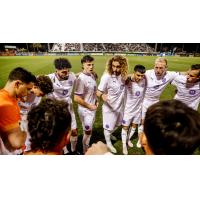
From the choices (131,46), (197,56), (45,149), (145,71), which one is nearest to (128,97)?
(145,71)

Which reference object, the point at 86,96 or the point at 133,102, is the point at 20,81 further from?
the point at 133,102

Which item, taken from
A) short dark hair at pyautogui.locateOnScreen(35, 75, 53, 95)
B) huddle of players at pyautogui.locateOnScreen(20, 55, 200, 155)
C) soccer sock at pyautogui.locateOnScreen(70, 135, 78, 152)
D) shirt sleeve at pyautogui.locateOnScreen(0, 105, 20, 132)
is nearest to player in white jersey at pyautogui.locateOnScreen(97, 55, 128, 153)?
huddle of players at pyautogui.locateOnScreen(20, 55, 200, 155)

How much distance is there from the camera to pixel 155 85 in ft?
9.07

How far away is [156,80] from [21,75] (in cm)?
163

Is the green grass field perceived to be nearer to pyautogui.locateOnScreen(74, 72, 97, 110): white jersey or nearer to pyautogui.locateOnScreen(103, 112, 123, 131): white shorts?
pyautogui.locateOnScreen(74, 72, 97, 110): white jersey

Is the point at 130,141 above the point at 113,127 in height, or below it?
below

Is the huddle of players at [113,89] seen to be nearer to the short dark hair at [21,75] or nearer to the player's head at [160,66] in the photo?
the player's head at [160,66]

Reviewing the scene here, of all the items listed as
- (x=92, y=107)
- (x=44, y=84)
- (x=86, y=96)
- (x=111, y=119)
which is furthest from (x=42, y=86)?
(x=111, y=119)

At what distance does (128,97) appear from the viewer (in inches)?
113

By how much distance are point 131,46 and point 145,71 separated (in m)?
0.36

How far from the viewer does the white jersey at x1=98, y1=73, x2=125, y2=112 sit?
271cm

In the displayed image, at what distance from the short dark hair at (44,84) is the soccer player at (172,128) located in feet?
4.98

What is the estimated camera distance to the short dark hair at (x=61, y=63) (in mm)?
2582
